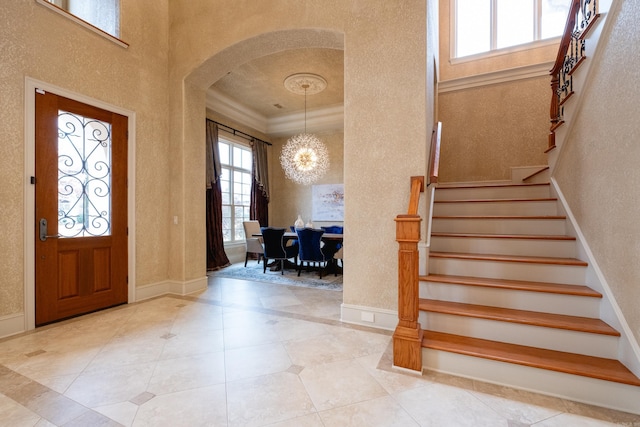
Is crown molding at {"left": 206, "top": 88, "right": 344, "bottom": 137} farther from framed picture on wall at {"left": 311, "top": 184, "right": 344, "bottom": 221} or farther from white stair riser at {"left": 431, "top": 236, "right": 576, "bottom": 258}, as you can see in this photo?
white stair riser at {"left": 431, "top": 236, "right": 576, "bottom": 258}

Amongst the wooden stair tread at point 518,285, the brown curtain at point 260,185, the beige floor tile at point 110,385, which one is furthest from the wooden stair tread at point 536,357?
the brown curtain at point 260,185

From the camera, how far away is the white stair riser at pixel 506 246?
2629 mm

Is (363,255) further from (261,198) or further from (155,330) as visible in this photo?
(261,198)

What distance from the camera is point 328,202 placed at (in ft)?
25.6

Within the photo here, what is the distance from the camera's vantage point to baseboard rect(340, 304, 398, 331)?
282 centimetres

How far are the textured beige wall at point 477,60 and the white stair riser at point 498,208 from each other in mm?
2993

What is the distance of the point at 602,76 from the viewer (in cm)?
226

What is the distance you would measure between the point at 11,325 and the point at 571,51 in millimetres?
6066

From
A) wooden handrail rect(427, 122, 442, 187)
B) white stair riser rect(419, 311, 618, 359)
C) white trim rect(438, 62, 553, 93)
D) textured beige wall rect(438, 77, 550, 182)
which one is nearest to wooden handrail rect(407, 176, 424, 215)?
wooden handrail rect(427, 122, 442, 187)

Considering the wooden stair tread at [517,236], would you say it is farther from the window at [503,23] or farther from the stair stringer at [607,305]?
the window at [503,23]

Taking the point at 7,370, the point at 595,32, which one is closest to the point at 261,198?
the point at 7,370

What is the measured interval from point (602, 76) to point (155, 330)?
434 cm

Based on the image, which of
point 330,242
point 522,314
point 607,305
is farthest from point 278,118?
point 607,305

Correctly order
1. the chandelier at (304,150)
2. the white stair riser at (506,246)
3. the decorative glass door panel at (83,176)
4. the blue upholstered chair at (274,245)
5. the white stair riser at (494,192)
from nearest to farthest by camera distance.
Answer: the white stair riser at (506,246) → the decorative glass door panel at (83,176) → the white stair riser at (494,192) → the blue upholstered chair at (274,245) → the chandelier at (304,150)
